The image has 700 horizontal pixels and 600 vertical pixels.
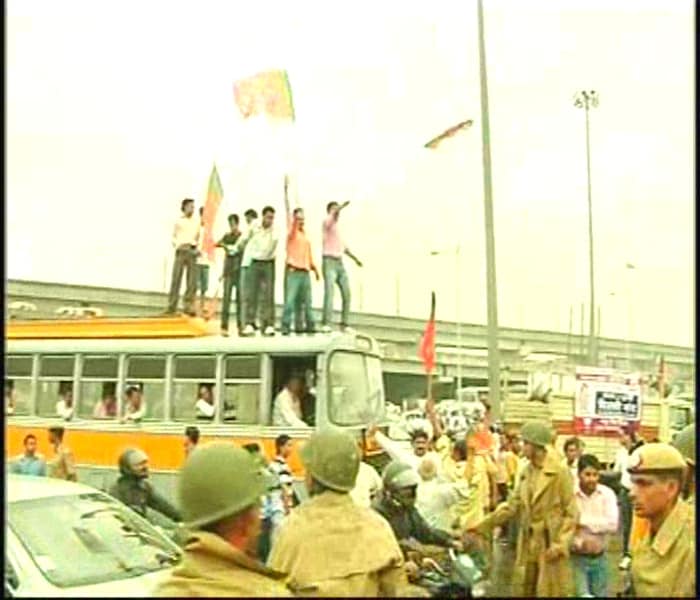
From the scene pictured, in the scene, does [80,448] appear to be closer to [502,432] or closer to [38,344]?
[38,344]

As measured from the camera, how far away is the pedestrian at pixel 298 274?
10766 millimetres

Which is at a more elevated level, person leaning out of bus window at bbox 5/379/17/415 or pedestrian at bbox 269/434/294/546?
person leaning out of bus window at bbox 5/379/17/415

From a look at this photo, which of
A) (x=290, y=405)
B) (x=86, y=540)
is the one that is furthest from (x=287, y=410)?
(x=86, y=540)

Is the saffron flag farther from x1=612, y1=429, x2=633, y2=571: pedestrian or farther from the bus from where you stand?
x1=612, y1=429, x2=633, y2=571: pedestrian

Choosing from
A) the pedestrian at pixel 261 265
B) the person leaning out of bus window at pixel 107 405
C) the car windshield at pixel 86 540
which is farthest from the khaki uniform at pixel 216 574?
the pedestrian at pixel 261 265

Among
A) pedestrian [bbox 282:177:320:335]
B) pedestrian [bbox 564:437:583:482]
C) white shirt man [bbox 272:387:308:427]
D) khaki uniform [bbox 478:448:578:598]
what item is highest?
pedestrian [bbox 282:177:320:335]

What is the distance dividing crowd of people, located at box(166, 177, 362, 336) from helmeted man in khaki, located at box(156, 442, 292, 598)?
24.5 feet

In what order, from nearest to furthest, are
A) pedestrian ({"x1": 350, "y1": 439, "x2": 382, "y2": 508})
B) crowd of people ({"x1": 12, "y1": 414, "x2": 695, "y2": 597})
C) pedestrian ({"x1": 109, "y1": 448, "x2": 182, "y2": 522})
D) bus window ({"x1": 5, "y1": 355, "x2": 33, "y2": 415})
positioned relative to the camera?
crowd of people ({"x1": 12, "y1": 414, "x2": 695, "y2": 597}), pedestrian ({"x1": 109, "y1": 448, "x2": 182, "y2": 522}), pedestrian ({"x1": 350, "y1": 439, "x2": 382, "y2": 508}), bus window ({"x1": 5, "y1": 355, "x2": 33, "y2": 415})

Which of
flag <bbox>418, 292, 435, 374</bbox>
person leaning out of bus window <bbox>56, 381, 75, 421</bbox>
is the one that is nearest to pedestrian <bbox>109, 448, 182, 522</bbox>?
person leaning out of bus window <bbox>56, 381, 75, 421</bbox>

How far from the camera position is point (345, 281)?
11102 millimetres

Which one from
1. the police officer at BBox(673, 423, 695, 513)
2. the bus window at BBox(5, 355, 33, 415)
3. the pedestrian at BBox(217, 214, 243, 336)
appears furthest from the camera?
the pedestrian at BBox(217, 214, 243, 336)

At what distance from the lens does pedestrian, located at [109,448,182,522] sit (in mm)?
7161

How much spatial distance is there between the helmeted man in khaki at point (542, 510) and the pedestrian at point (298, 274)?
4.00 meters

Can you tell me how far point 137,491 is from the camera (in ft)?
25.0
